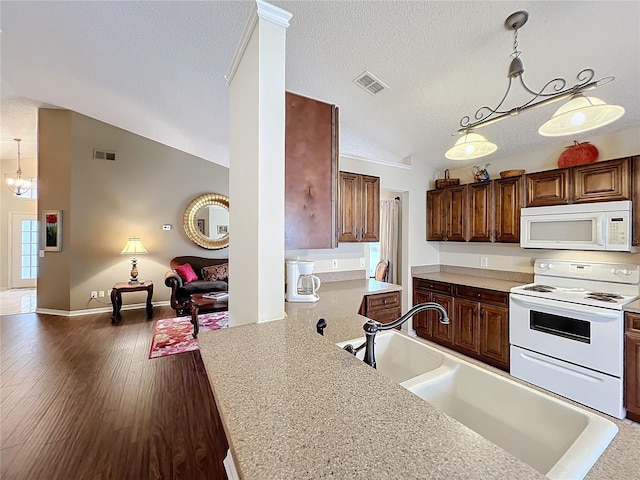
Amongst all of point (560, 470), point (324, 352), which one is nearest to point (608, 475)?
point (560, 470)

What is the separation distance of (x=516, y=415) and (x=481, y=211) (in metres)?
2.80

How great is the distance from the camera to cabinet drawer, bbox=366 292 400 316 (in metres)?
2.68

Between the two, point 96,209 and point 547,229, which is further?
point 96,209

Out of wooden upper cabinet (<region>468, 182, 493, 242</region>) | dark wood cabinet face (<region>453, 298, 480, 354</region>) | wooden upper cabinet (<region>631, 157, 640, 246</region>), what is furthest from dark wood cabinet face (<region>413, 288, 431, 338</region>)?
wooden upper cabinet (<region>631, 157, 640, 246</region>)

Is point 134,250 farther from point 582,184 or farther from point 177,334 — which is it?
point 582,184

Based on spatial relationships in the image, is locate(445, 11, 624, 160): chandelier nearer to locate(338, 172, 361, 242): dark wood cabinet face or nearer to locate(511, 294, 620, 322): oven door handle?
locate(338, 172, 361, 242): dark wood cabinet face

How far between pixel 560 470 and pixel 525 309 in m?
2.40

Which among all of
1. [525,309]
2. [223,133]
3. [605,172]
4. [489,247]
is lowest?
[525,309]

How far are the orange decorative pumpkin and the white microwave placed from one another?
429 millimetres

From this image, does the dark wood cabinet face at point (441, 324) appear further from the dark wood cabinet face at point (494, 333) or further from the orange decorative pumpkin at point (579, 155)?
the orange decorative pumpkin at point (579, 155)

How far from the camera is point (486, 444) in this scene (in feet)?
1.73

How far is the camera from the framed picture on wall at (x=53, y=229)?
4.81m

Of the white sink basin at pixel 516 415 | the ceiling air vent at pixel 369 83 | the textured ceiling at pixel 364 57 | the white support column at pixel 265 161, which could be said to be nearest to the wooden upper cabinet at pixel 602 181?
the textured ceiling at pixel 364 57

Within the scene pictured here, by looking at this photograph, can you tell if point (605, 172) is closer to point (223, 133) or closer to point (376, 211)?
point (376, 211)
